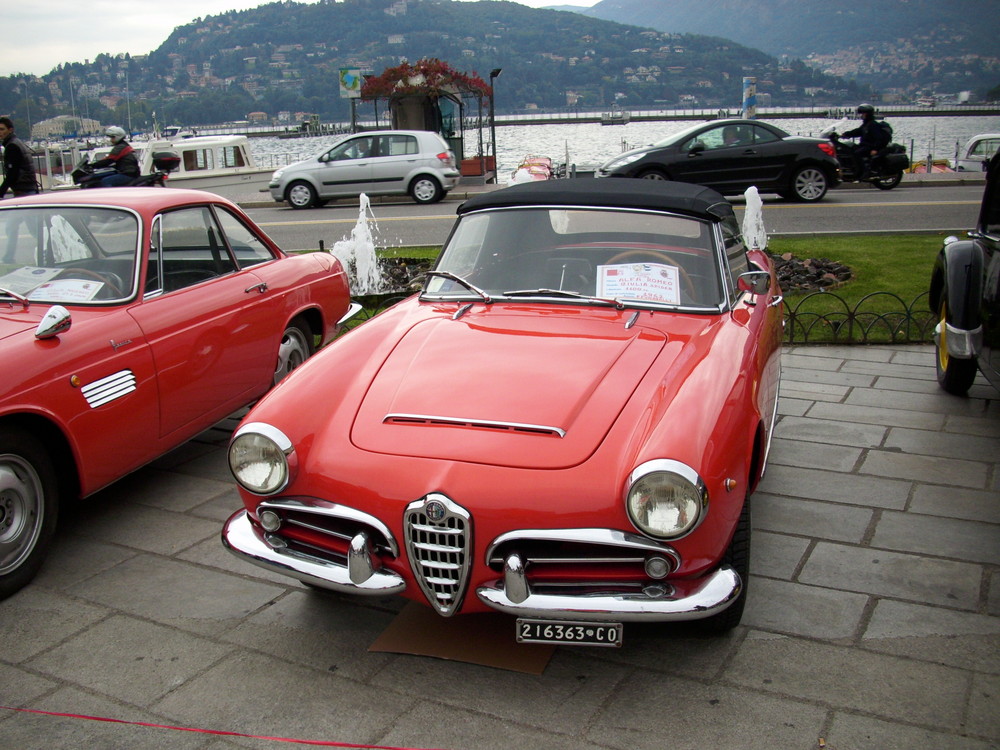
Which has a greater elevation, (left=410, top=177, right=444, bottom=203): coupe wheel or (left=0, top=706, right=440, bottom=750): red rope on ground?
(left=410, top=177, right=444, bottom=203): coupe wheel

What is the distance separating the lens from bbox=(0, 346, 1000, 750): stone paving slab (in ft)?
9.20

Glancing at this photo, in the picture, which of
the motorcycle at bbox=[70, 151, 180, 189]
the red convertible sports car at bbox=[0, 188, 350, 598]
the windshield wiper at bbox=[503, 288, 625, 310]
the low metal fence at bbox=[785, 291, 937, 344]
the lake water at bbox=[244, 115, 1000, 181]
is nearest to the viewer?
the red convertible sports car at bbox=[0, 188, 350, 598]

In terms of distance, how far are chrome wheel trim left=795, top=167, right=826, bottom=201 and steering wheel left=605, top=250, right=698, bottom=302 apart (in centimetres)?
1288

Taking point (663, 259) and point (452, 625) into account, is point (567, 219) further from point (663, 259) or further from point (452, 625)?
point (452, 625)

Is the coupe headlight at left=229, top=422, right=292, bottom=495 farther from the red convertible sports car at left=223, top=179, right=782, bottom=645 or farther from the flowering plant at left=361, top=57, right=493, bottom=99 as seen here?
the flowering plant at left=361, top=57, right=493, bottom=99

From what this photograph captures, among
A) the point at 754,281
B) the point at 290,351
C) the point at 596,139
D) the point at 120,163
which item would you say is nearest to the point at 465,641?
the point at 754,281

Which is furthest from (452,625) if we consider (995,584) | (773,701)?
(995,584)

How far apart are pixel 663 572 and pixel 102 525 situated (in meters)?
2.96

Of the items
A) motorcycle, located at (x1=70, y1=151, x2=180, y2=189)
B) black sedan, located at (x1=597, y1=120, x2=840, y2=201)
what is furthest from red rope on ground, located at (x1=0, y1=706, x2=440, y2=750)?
black sedan, located at (x1=597, y1=120, x2=840, y2=201)

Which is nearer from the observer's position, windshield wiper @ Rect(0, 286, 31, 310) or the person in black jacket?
windshield wiper @ Rect(0, 286, 31, 310)

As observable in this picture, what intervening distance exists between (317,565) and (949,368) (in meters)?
4.85

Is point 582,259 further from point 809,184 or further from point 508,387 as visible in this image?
point 809,184

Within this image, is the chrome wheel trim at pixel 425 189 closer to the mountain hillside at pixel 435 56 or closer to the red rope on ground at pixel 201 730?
the red rope on ground at pixel 201 730

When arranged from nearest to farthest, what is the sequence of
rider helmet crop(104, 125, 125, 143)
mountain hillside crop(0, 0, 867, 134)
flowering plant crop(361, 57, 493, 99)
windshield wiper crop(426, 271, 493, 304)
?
windshield wiper crop(426, 271, 493, 304) → rider helmet crop(104, 125, 125, 143) → flowering plant crop(361, 57, 493, 99) → mountain hillside crop(0, 0, 867, 134)
